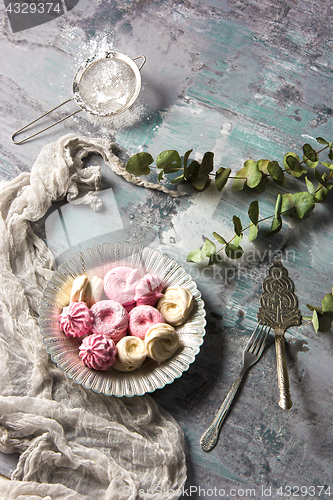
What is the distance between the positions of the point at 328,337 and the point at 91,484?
0.67 meters

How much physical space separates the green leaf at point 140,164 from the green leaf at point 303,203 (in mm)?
390

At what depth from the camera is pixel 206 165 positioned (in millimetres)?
1027

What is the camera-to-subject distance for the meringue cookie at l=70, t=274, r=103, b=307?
0.91m

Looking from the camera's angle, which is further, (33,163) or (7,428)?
(33,163)

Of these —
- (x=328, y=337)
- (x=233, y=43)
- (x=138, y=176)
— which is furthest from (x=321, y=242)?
(x=233, y=43)

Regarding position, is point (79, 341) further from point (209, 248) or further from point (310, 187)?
point (310, 187)

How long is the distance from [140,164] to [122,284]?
0.31m

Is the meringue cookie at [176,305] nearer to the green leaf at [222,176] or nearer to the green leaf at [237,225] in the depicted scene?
the green leaf at [237,225]

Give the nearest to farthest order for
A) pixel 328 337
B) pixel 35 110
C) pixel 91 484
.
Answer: pixel 91 484, pixel 328 337, pixel 35 110

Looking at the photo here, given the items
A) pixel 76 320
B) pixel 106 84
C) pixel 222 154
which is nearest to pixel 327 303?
pixel 222 154

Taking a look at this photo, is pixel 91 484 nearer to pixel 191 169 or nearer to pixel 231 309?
pixel 231 309

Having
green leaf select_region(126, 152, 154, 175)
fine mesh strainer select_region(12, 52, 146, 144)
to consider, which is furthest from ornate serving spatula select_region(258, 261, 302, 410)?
fine mesh strainer select_region(12, 52, 146, 144)

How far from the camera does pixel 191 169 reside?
3.43ft

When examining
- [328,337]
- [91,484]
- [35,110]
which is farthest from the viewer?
[35,110]
